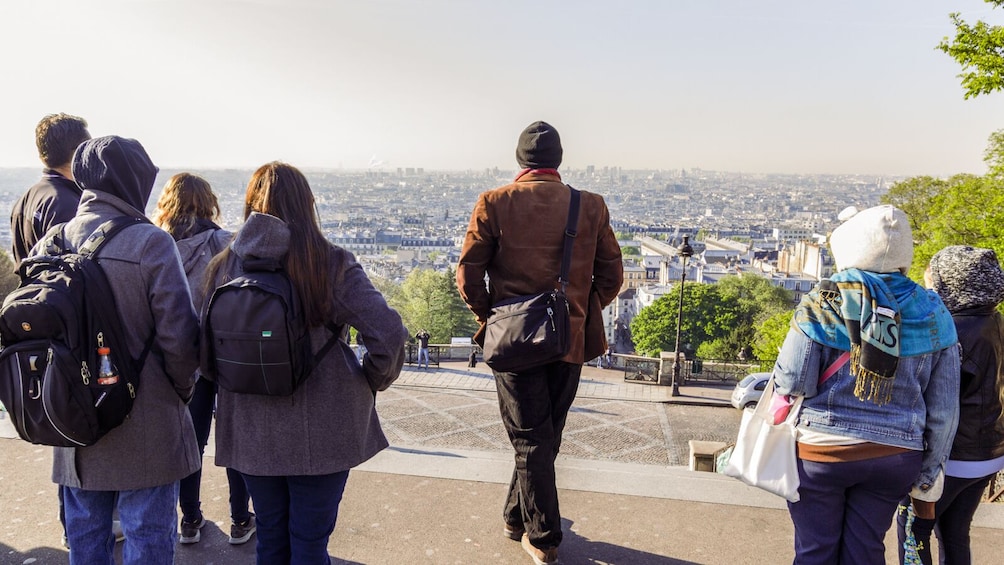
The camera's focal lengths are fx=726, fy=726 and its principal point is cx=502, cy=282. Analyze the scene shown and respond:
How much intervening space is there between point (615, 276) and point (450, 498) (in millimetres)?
1423

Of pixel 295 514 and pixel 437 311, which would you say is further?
pixel 437 311

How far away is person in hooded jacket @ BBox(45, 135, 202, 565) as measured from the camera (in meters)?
2.23

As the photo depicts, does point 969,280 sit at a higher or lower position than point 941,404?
higher

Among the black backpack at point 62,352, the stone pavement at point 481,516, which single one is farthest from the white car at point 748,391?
the black backpack at point 62,352

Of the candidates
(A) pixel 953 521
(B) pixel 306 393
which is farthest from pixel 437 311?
(B) pixel 306 393

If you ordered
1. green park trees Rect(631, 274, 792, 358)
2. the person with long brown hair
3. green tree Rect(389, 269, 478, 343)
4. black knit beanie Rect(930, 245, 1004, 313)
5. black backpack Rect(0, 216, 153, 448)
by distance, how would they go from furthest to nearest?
green tree Rect(389, 269, 478, 343)
green park trees Rect(631, 274, 792, 358)
black knit beanie Rect(930, 245, 1004, 313)
the person with long brown hair
black backpack Rect(0, 216, 153, 448)

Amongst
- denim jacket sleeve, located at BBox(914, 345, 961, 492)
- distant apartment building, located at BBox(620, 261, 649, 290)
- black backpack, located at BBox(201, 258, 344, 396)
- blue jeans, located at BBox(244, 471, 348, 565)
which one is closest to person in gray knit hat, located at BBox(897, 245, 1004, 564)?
denim jacket sleeve, located at BBox(914, 345, 961, 492)

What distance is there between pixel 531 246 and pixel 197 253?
1393mm

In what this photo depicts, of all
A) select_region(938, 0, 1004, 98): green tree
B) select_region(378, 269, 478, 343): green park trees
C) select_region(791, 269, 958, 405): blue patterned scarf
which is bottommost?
select_region(378, 269, 478, 343): green park trees

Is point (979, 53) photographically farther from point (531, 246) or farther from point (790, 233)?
point (790, 233)

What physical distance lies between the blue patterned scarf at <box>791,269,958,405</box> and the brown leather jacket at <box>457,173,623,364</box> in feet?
3.21

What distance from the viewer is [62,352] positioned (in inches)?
78.8

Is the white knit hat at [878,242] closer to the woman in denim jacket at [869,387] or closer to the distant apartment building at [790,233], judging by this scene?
the woman in denim jacket at [869,387]

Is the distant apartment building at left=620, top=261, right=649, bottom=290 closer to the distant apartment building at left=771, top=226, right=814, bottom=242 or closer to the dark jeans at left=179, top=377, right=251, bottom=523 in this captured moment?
the distant apartment building at left=771, top=226, right=814, bottom=242
